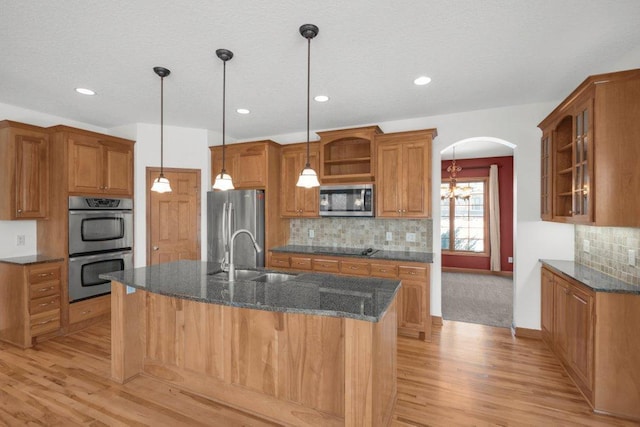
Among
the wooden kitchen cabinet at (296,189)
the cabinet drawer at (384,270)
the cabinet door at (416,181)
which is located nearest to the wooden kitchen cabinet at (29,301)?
the wooden kitchen cabinet at (296,189)

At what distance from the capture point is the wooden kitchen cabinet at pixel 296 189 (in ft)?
14.4

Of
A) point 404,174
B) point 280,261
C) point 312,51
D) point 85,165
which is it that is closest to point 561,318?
point 404,174

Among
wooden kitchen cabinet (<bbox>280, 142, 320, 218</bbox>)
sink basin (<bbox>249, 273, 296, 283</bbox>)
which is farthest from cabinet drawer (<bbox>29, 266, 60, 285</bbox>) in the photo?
wooden kitchen cabinet (<bbox>280, 142, 320, 218</bbox>)

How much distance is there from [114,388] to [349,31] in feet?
11.1

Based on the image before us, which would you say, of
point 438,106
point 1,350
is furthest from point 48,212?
point 438,106

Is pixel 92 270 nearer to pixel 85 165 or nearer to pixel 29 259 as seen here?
pixel 29 259

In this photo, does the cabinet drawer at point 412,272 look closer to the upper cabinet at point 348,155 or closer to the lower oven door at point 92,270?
the upper cabinet at point 348,155

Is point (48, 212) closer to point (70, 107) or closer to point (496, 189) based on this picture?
point (70, 107)

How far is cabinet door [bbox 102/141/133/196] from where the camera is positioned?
13.2 ft

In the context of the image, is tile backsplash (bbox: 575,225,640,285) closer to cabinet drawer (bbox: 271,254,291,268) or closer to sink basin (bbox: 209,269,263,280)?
sink basin (bbox: 209,269,263,280)

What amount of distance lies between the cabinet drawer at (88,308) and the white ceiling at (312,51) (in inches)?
96.4

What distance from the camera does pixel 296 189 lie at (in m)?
4.53

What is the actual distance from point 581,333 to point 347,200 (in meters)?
2.69

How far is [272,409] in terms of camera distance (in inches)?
83.0
